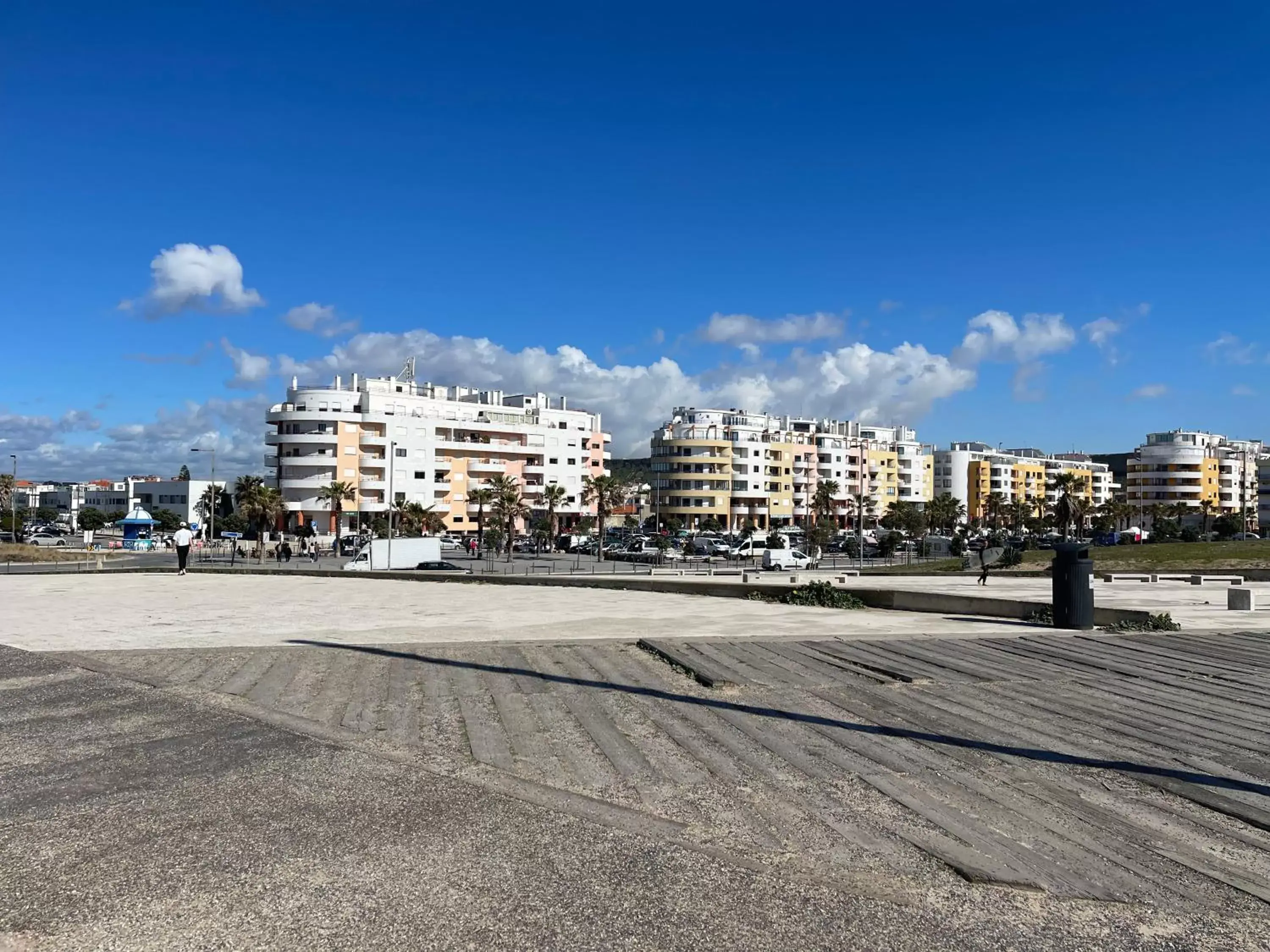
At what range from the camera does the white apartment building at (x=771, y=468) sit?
131 metres

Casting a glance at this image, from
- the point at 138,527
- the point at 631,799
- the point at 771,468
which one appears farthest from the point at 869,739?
the point at 771,468

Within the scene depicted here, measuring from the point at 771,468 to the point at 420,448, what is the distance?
55.0 m

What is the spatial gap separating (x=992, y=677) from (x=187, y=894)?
7.89 m

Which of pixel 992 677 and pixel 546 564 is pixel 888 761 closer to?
pixel 992 677

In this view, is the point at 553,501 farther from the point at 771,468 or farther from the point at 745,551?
the point at 771,468

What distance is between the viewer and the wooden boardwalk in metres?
4.89

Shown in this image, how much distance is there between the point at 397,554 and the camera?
49500mm

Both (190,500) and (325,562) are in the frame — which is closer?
(325,562)

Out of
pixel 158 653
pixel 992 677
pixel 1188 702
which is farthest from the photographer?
A: pixel 158 653

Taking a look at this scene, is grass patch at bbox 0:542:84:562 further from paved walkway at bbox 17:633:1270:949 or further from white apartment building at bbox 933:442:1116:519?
white apartment building at bbox 933:442:1116:519

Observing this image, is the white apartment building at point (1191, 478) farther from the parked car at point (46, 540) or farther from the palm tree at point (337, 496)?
the parked car at point (46, 540)

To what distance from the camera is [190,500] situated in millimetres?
137375

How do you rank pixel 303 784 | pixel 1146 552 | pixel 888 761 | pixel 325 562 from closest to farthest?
pixel 303 784, pixel 888 761, pixel 1146 552, pixel 325 562

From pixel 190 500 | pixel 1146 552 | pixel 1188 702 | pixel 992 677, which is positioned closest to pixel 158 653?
pixel 992 677
